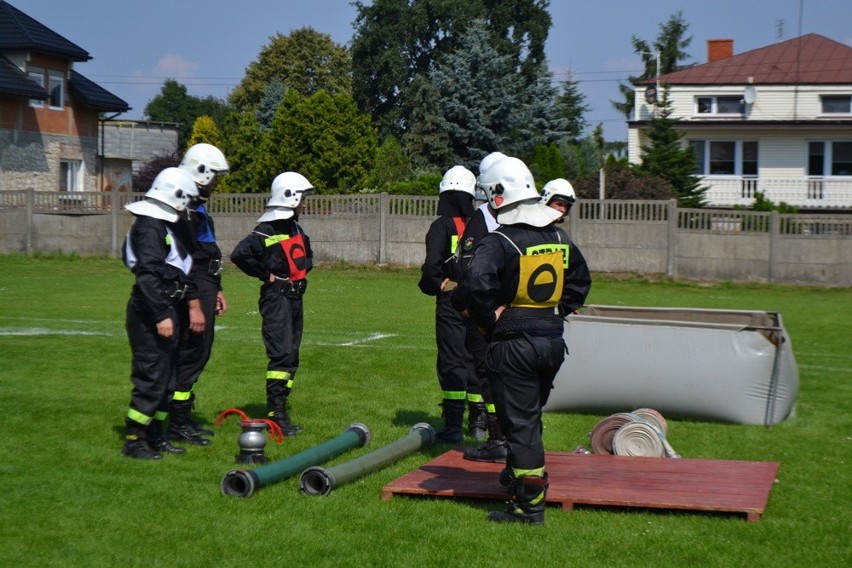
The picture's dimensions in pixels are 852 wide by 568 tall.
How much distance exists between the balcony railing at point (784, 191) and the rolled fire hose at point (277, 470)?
4141 centimetres

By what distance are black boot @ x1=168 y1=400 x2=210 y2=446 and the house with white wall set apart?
1621 inches

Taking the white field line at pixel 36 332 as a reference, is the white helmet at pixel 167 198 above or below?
above

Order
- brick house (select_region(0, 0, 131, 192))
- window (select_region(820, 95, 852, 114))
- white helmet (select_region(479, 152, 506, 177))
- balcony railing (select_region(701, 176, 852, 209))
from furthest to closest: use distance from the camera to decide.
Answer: window (select_region(820, 95, 852, 114)) → balcony railing (select_region(701, 176, 852, 209)) → brick house (select_region(0, 0, 131, 192)) → white helmet (select_region(479, 152, 506, 177))

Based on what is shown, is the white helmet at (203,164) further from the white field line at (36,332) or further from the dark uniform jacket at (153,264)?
the white field line at (36,332)

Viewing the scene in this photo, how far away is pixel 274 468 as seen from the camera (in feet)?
26.0

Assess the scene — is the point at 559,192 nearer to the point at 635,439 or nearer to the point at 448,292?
the point at 448,292

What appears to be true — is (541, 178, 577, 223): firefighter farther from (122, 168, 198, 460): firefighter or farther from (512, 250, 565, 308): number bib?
(122, 168, 198, 460): firefighter

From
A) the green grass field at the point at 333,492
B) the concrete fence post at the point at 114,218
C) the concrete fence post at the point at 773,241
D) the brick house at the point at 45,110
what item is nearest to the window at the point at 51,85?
the brick house at the point at 45,110

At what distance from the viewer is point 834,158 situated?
49375mm

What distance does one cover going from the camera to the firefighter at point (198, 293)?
954 cm

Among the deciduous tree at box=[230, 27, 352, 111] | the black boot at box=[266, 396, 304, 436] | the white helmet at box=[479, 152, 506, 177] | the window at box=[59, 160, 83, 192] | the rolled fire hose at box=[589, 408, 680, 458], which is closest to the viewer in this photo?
the white helmet at box=[479, 152, 506, 177]

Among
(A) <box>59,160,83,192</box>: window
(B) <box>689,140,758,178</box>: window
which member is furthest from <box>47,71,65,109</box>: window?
(B) <box>689,140,758,178</box>: window

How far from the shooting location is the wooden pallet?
7.41 meters

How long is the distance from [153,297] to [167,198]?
0.81m
